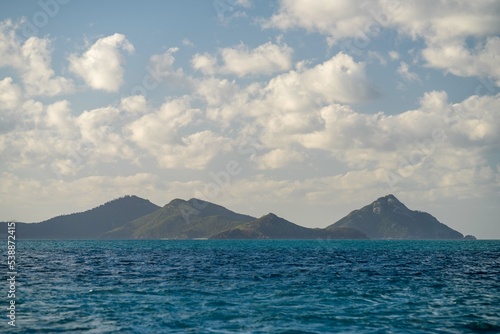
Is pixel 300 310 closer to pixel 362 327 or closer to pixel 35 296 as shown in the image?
pixel 362 327

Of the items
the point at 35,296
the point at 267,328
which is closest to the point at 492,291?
the point at 267,328

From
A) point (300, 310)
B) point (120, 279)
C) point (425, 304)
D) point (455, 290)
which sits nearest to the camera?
point (300, 310)

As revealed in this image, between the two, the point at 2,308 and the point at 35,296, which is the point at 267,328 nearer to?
the point at 2,308

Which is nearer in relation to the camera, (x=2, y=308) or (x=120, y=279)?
(x=2, y=308)

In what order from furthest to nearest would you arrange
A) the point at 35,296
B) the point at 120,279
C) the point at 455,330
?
the point at 120,279 < the point at 35,296 < the point at 455,330

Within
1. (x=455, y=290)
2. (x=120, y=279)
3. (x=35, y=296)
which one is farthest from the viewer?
(x=120, y=279)

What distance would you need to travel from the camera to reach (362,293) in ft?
140

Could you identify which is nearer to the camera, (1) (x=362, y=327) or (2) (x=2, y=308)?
(1) (x=362, y=327)

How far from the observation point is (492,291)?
44938 millimetres

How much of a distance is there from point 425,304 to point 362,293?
6.69m

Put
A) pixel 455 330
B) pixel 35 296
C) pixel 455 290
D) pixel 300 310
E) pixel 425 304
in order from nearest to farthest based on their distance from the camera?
pixel 455 330 < pixel 300 310 < pixel 425 304 < pixel 35 296 < pixel 455 290

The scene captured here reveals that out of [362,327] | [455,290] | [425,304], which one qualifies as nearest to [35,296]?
[362,327]

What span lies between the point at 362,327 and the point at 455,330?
548 centimetres

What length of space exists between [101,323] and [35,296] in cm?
1357
